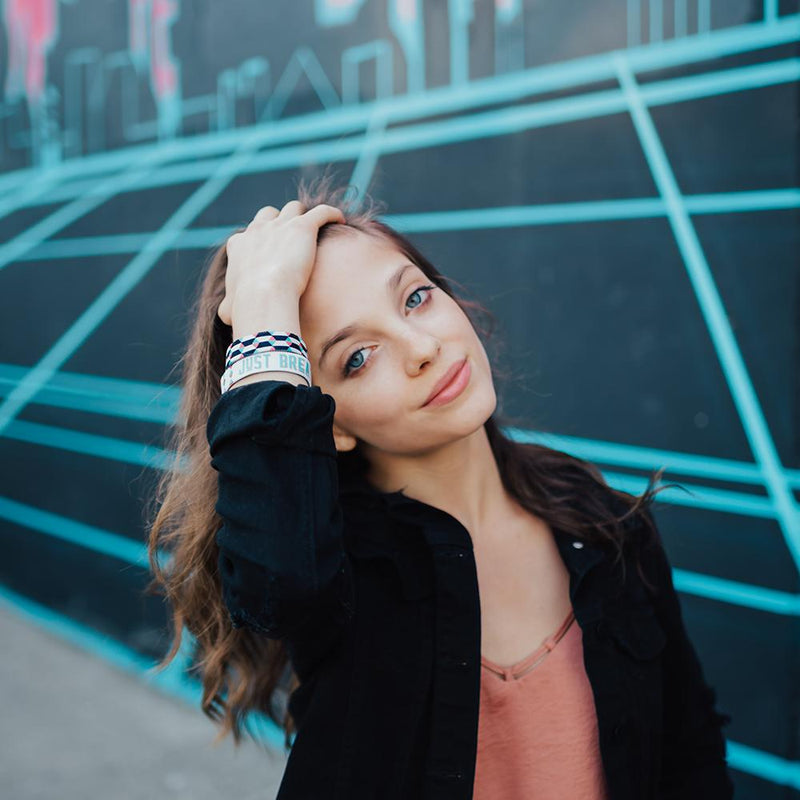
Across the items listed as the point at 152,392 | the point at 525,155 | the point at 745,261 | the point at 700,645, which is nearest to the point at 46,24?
the point at 152,392

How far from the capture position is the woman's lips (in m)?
1.21

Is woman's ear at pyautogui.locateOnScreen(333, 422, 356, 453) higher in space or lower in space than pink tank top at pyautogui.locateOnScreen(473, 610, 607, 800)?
higher

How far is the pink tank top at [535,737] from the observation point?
50.8 inches

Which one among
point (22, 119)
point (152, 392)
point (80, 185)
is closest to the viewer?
point (152, 392)

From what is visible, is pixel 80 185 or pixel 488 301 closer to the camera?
pixel 488 301

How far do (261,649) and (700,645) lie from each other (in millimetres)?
1201

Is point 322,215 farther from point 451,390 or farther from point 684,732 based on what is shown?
point 684,732

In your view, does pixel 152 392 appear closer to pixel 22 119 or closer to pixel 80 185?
pixel 80 185

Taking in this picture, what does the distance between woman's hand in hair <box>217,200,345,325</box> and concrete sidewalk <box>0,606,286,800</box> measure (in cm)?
207

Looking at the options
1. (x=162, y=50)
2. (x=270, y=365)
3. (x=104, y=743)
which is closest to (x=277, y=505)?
(x=270, y=365)

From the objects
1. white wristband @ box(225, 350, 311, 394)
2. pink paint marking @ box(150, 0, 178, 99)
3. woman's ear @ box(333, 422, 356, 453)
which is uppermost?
pink paint marking @ box(150, 0, 178, 99)

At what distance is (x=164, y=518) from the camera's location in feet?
4.55

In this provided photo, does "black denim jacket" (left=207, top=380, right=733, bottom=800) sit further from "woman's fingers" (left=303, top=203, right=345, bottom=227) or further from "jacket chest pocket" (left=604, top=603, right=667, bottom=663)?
"woman's fingers" (left=303, top=203, right=345, bottom=227)

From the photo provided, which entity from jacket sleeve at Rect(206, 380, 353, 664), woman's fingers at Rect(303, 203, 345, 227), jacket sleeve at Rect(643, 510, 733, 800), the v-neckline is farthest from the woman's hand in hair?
jacket sleeve at Rect(643, 510, 733, 800)
